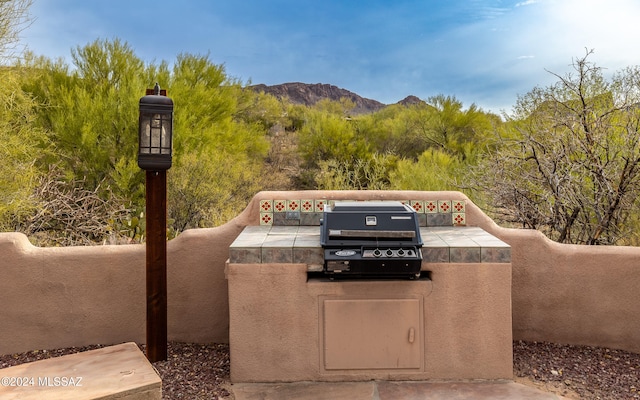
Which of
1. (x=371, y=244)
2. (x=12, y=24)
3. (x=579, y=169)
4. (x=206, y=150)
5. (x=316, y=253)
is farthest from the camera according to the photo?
(x=206, y=150)

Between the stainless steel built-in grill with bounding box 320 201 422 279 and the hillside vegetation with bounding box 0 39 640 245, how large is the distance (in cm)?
380

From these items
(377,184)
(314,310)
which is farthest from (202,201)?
(314,310)

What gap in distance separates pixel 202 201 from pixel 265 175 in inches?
282

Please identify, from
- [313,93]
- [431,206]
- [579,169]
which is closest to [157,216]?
[431,206]

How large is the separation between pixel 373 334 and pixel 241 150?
14.8 m

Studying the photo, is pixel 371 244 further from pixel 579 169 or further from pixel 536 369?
pixel 579 169

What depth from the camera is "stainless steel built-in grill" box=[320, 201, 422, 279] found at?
3283 millimetres

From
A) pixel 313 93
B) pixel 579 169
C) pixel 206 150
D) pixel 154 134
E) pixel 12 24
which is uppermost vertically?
pixel 313 93

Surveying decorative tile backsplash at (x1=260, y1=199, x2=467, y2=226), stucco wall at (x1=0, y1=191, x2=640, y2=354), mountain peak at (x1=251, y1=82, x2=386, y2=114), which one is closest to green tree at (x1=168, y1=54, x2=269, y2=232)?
stucco wall at (x1=0, y1=191, x2=640, y2=354)

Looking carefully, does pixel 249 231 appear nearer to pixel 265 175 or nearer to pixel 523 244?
pixel 523 244

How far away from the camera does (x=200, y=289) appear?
4.38 m

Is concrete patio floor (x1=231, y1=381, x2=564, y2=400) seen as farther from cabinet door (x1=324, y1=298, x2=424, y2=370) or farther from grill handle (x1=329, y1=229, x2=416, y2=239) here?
grill handle (x1=329, y1=229, x2=416, y2=239)

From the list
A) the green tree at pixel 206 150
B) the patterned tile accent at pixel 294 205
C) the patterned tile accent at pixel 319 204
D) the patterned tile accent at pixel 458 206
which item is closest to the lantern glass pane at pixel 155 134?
the patterned tile accent at pixel 294 205

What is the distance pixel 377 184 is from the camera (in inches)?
666
